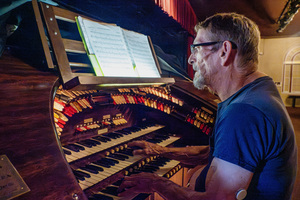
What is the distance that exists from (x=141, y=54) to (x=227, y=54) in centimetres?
96

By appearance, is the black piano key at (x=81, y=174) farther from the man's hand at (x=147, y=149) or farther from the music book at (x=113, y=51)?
the music book at (x=113, y=51)

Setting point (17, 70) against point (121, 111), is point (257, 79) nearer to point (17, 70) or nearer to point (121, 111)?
point (17, 70)

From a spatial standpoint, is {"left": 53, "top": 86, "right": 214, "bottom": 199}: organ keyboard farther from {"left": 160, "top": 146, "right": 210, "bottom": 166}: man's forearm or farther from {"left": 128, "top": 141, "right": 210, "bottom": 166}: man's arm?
{"left": 160, "top": 146, "right": 210, "bottom": 166}: man's forearm

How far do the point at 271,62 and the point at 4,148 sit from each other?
45.7 feet

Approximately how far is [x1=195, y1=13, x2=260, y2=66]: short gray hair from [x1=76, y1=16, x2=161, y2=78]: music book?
0.77 metres

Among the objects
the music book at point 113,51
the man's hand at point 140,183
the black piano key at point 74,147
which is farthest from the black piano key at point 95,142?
the music book at point 113,51

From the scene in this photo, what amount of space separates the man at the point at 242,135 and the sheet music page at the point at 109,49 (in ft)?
2.33

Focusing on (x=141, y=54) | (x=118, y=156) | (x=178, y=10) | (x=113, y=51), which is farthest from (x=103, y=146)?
(x=178, y=10)

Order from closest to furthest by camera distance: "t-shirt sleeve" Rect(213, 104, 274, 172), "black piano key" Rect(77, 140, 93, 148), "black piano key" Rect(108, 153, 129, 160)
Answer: "t-shirt sleeve" Rect(213, 104, 274, 172) < "black piano key" Rect(77, 140, 93, 148) < "black piano key" Rect(108, 153, 129, 160)

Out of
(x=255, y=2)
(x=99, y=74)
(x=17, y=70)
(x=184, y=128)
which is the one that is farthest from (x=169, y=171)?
Result: (x=255, y=2)

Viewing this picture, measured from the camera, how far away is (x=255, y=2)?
6363mm

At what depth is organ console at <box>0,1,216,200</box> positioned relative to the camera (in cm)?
92

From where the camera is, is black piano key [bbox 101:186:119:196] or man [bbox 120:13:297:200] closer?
man [bbox 120:13:297:200]

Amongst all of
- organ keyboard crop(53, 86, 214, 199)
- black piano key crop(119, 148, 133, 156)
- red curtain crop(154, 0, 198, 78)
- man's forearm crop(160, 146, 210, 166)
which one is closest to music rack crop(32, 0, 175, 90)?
organ keyboard crop(53, 86, 214, 199)
